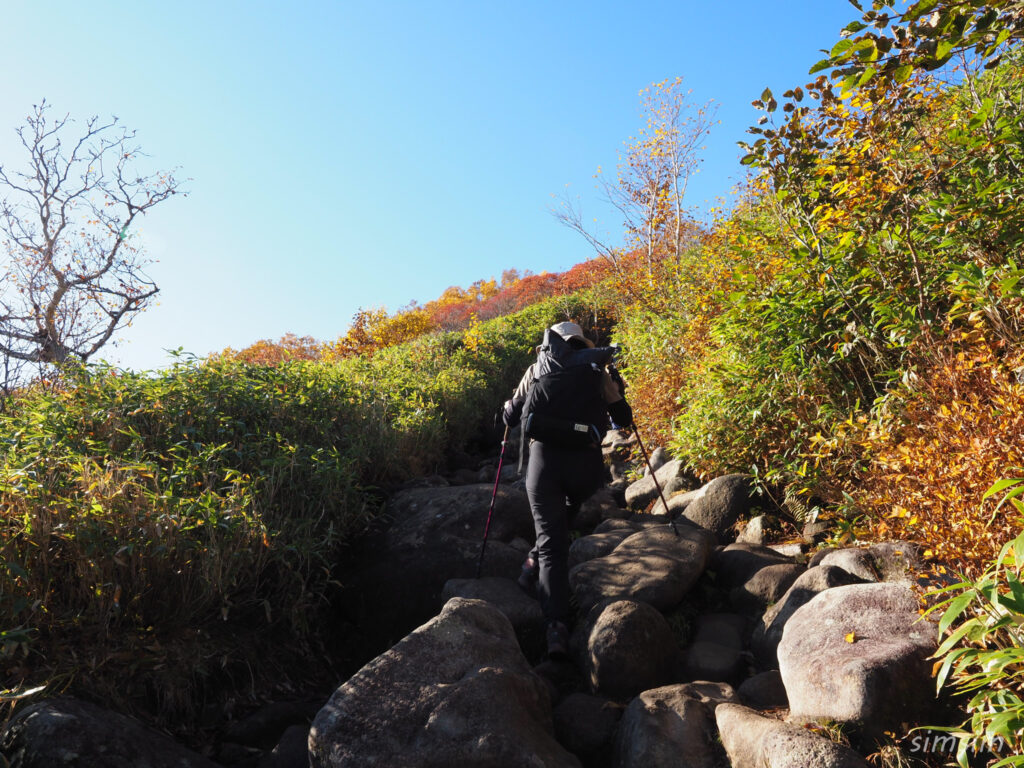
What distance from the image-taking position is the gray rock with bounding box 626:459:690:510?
711cm

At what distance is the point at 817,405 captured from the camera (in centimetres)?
513

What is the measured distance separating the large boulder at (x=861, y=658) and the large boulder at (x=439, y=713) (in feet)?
4.29

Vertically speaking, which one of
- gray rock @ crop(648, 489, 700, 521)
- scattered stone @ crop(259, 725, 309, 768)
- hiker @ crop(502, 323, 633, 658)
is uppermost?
hiker @ crop(502, 323, 633, 658)

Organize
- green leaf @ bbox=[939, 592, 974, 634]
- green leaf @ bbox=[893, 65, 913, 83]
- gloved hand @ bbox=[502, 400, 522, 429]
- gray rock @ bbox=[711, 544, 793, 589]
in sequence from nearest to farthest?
green leaf @ bbox=[939, 592, 974, 634], green leaf @ bbox=[893, 65, 913, 83], gray rock @ bbox=[711, 544, 793, 589], gloved hand @ bbox=[502, 400, 522, 429]

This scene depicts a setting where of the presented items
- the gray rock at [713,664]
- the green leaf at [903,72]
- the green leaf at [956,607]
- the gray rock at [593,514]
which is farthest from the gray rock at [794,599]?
the green leaf at [903,72]

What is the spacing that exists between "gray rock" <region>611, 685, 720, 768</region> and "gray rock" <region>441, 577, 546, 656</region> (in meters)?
1.33

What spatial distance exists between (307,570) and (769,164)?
4867 mm

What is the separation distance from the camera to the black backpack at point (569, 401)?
489cm

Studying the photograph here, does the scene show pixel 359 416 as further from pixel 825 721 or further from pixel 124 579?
pixel 825 721

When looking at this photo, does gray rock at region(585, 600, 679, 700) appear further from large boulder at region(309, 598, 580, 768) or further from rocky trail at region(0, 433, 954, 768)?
large boulder at region(309, 598, 580, 768)

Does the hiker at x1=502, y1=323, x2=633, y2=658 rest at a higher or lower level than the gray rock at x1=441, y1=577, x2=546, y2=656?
higher

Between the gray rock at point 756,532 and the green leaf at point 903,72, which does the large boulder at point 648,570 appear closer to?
the gray rock at point 756,532

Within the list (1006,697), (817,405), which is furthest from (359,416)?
(1006,697)

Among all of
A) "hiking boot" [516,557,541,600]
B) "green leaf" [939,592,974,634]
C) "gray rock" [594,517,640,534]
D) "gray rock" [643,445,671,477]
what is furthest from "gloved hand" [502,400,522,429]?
"green leaf" [939,592,974,634]
